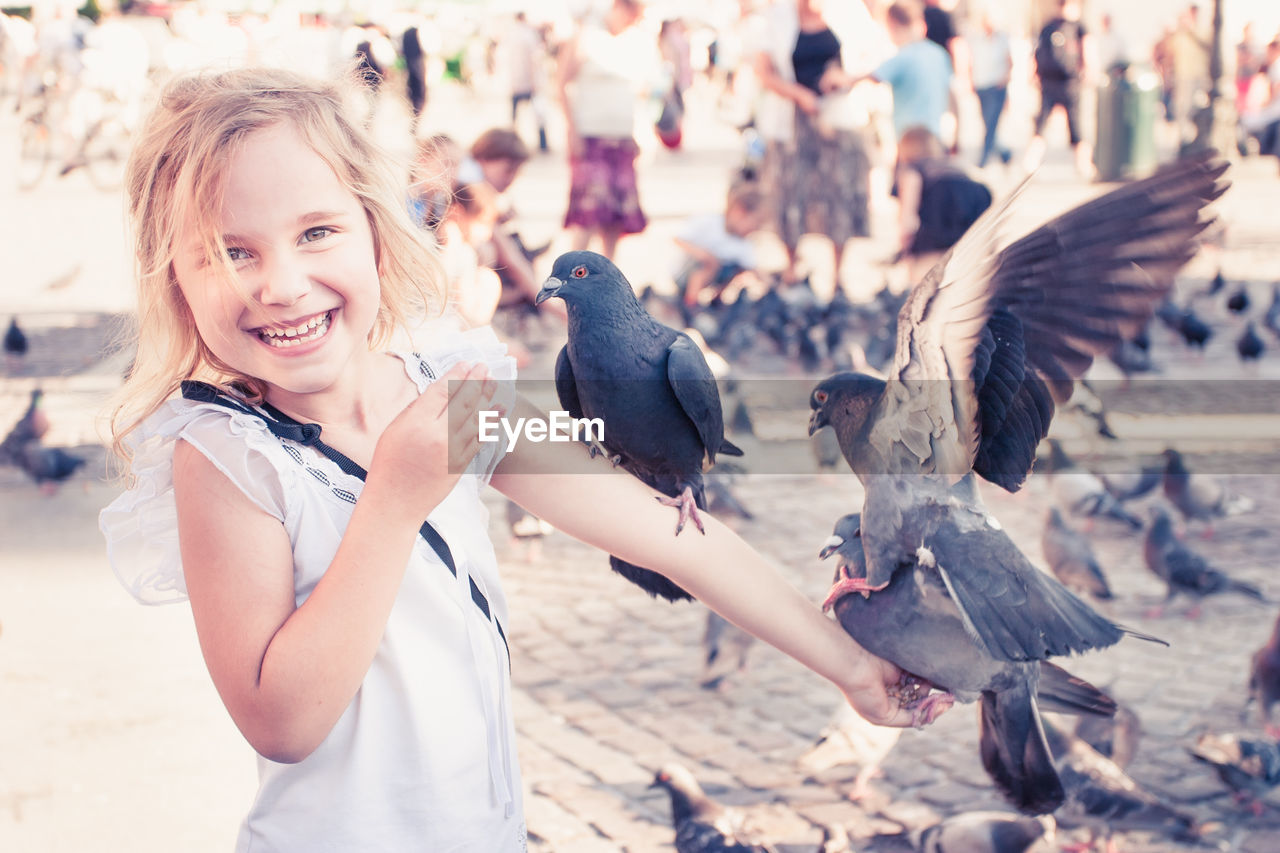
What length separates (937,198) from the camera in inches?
277

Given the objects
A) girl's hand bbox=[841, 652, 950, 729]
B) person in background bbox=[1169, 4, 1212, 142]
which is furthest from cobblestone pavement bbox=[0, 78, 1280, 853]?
person in background bbox=[1169, 4, 1212, 142]

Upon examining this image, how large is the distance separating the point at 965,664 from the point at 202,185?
1.17 m

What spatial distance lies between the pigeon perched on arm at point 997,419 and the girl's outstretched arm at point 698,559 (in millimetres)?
60

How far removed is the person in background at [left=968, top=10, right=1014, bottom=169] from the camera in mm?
14305

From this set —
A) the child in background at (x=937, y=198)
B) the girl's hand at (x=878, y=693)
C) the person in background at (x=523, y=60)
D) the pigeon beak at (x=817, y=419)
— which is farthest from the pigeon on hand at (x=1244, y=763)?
the person in background at (x=523, y=60)

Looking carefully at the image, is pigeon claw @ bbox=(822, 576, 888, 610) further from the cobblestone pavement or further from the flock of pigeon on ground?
the cobblestone pavement

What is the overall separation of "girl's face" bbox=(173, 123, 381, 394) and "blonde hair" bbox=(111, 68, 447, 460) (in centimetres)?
2

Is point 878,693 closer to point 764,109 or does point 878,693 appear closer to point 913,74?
point 913,74

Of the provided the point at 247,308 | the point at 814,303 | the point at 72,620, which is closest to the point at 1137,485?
the point at 814,303

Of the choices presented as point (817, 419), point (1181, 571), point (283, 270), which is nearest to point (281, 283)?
point (283, 270)

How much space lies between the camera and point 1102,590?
15.0ft

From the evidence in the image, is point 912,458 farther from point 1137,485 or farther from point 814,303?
point 814,303

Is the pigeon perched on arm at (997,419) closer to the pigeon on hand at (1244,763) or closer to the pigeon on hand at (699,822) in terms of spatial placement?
the pigeon on hand at (699,822)

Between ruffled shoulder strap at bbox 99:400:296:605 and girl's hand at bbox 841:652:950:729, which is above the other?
ruffled shoulder strap at bbox 99:400:296:605
